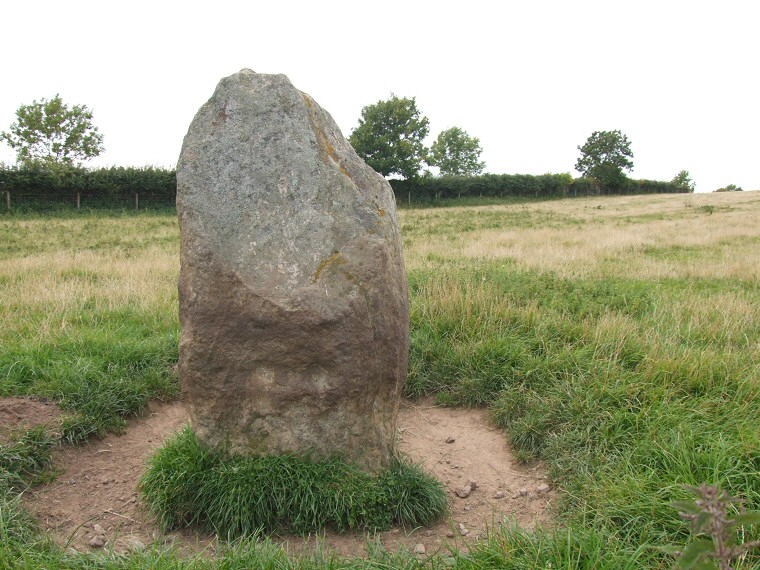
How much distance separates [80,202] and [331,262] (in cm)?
3059

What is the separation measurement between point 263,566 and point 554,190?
56915 millimetres

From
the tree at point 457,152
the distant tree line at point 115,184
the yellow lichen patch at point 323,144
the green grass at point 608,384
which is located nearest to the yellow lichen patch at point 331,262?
the yellow lichen patch at point 323,144

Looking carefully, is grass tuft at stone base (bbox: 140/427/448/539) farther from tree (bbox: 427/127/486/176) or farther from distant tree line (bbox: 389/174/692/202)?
tree (bbox: 427/127/486/176)

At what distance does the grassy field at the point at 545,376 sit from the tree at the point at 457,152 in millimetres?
80473

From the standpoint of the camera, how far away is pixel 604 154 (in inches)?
2771

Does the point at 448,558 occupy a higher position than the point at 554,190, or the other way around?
the point at 554,190

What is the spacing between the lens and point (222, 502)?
3930 millimetres

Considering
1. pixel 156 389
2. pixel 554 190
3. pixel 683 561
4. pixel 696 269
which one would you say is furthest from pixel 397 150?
pixel 683 561

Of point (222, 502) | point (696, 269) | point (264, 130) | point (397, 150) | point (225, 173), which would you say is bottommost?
point (222, 502)

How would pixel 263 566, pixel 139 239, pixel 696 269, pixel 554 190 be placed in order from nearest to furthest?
1. pixel 263 566
2. pixel 696 269
3. pixel 139 239
4. pixel 554 190

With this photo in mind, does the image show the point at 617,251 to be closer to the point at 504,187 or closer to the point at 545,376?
the point at 545,376

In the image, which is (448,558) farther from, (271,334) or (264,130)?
(264,130)

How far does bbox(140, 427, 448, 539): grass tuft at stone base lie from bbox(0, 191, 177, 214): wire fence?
2838 centimetres

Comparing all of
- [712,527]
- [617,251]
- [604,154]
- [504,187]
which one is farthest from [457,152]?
[712,527]
